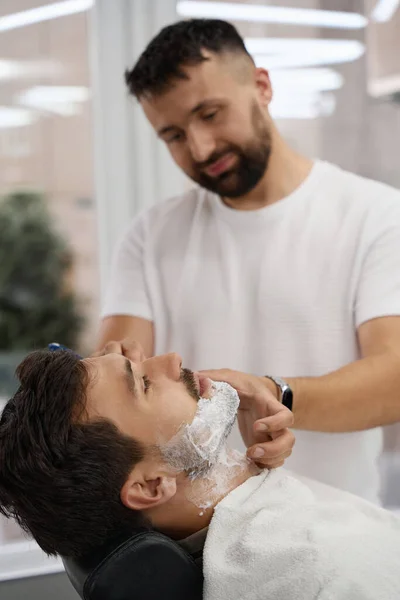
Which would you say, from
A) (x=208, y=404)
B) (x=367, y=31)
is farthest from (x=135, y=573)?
(x=367, y=31)

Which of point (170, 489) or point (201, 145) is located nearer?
point (170, 489)

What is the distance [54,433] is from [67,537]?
0.18 m

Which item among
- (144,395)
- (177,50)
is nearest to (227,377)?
(144,395)

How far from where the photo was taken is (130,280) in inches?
78.5

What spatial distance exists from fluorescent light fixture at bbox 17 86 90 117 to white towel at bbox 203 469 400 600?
1641 millimetres

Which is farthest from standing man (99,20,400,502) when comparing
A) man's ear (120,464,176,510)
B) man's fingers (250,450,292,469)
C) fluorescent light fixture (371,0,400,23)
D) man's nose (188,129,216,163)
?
fluorescent light fixture (371,0,400,23)

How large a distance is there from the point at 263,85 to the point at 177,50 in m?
0.26

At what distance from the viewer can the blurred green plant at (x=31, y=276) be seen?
252cm

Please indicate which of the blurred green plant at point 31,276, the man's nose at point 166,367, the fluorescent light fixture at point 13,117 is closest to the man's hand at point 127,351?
the man's nose at point 166,367

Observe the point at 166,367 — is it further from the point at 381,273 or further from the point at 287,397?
the point at 381,273

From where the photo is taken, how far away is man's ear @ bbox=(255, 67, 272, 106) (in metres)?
1.88

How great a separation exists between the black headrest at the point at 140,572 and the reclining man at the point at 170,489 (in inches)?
2.7

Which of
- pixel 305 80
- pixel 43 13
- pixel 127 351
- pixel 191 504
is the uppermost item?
pixel 43 13

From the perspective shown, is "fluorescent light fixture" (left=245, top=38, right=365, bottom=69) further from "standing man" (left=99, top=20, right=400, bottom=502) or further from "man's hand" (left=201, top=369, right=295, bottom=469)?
"man's hand" (left=201, top=369, right=295, bottom=469)
